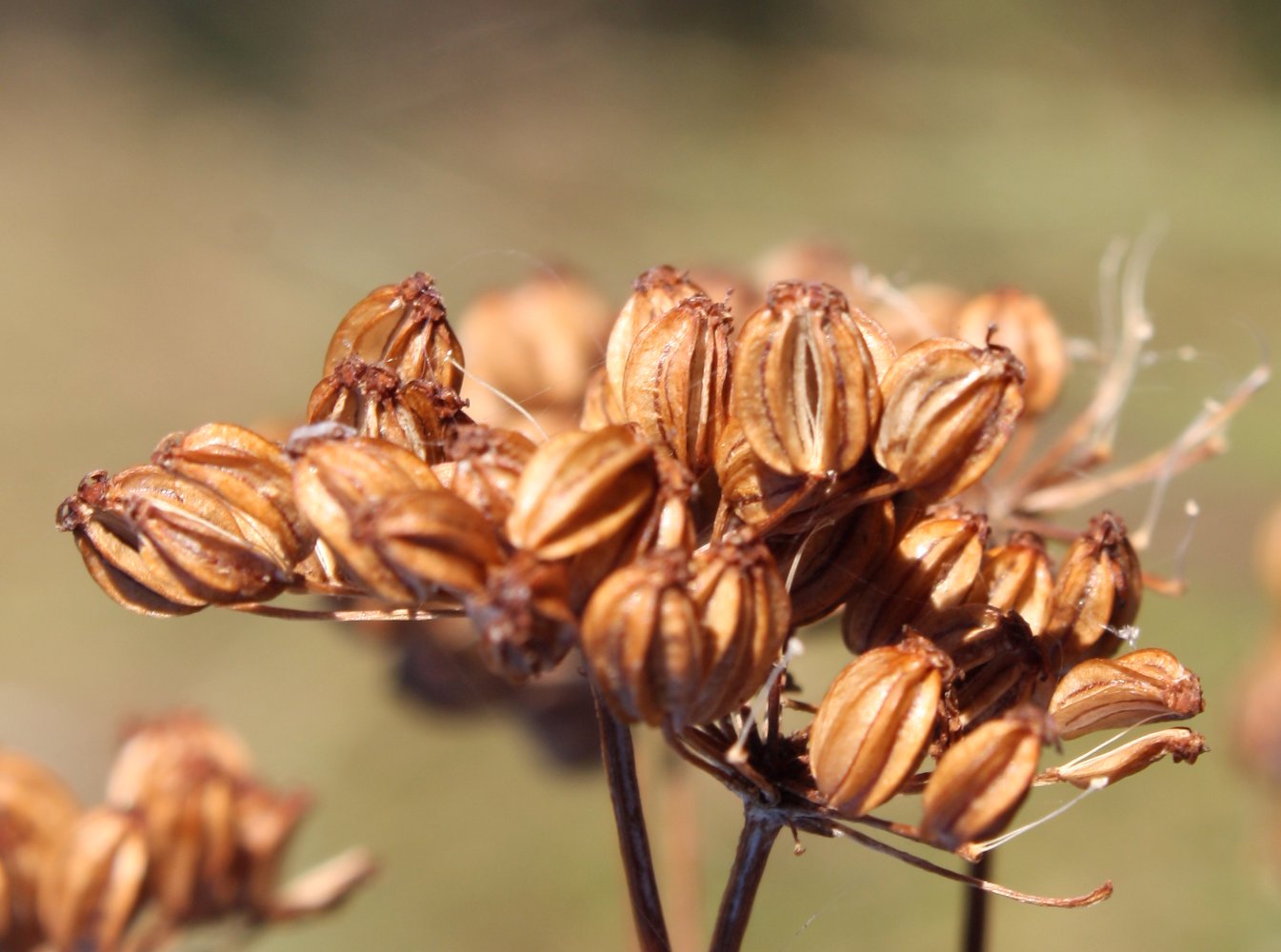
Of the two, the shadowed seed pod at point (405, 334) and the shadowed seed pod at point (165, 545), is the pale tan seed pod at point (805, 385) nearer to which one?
the shadowed seed pod at point (405, 334)

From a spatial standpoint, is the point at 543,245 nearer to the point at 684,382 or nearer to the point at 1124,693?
the point at 684,382

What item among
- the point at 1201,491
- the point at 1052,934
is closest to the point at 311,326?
the point at 1201,491

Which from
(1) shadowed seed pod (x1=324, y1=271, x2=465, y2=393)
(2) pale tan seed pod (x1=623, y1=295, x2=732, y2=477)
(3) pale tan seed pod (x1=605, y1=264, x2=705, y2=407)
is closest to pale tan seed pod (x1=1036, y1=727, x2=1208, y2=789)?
(2) pale tan seed pod (x1=623, y1=295, x2=732, y2=477)

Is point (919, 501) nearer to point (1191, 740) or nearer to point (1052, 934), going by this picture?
point (1191, 740)

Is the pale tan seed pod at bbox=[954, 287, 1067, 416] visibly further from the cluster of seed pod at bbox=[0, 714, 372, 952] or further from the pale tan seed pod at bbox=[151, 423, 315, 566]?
the cluster of seed pod at bbox=[0, 714, 372, 952]

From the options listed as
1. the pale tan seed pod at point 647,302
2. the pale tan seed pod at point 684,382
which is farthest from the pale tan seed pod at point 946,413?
the pale tan seed pod at point 647,302

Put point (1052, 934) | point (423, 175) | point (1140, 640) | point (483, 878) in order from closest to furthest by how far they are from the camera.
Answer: point (1052, 934) → point (1140, 640) → point (483, 878) → point (423, 175)
